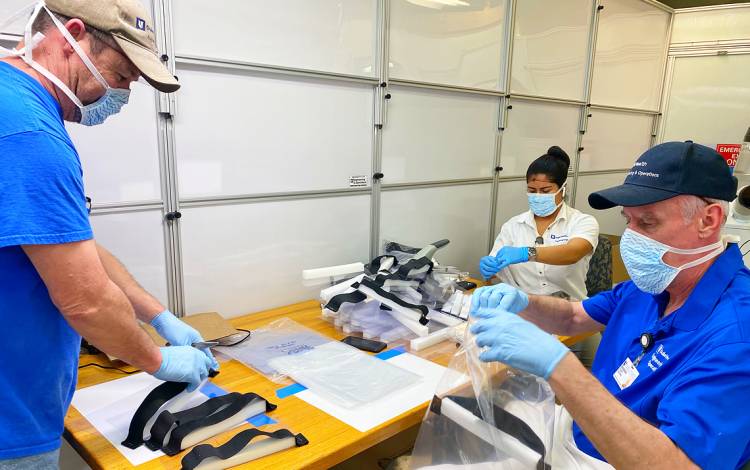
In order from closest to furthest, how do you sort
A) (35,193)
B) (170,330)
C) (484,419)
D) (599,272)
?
(35,193)
(484,419)
(170,330)
(599,272)

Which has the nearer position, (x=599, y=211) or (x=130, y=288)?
(x=130, y=288)

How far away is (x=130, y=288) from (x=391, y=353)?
0.83 m

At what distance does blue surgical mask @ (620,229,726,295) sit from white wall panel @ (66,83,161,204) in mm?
1493

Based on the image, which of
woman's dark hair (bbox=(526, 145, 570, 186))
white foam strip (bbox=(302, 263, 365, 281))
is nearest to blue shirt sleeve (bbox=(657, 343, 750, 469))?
white foam strip (bbox=(302, 263, 365, 281))

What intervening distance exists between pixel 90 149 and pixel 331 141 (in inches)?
37.7

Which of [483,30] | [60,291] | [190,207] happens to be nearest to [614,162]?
[483,30]

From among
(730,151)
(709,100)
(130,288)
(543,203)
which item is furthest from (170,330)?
(709,100)

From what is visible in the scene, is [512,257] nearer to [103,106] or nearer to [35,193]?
[103,106]

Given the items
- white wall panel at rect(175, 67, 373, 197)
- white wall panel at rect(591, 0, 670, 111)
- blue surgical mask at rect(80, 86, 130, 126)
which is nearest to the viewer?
blue surgical mask at rect(80, 86, 130, 126)

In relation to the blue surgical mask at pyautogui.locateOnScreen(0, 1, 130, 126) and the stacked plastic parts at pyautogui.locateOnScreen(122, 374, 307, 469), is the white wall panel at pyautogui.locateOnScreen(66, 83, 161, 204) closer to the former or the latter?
the blue surgical mask at pyautogui.locateOnScreen(0, 1, 130, 126)

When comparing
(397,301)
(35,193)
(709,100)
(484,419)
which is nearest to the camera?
(35,193)

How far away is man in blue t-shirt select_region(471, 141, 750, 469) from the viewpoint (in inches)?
33.9

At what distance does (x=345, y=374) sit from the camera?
1.44 m

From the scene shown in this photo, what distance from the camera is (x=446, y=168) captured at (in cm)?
274
